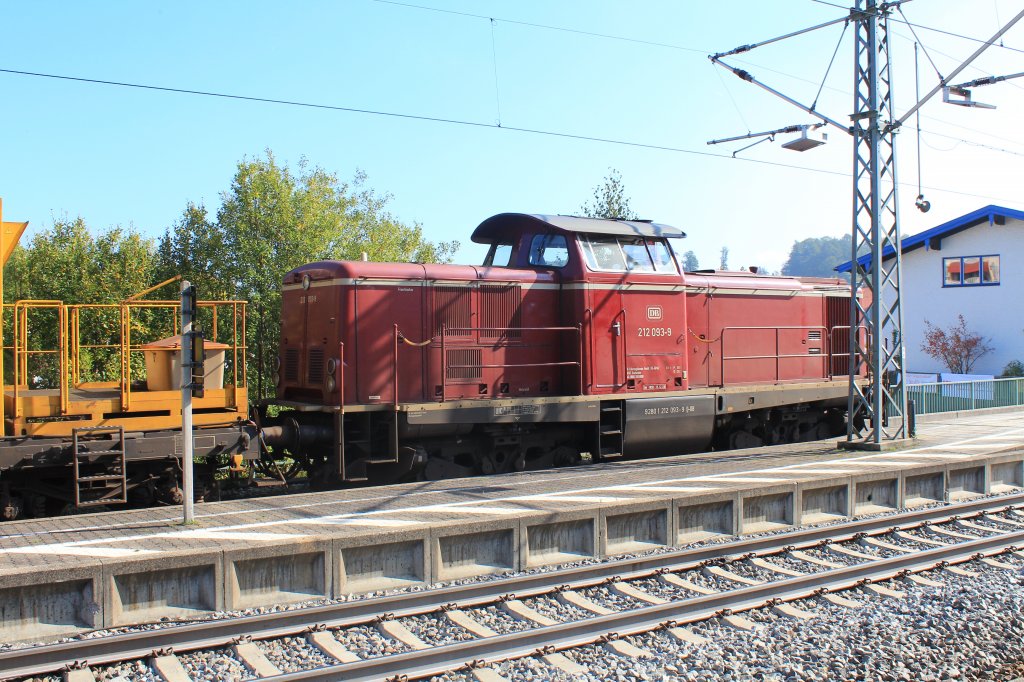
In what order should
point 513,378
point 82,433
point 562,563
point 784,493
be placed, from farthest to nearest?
1. point 513,378
2. point 784,493
3. point 82,433
4. point 562,563

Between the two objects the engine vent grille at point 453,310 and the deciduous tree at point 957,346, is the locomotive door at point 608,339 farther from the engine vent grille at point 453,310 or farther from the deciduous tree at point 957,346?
the deciduous tree at point 957,346

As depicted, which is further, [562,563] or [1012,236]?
[1012,236]

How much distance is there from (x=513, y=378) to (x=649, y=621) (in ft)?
19.5

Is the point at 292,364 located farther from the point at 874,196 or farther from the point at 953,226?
the point at 953,226

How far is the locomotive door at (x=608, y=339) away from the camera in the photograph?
12.7 meters

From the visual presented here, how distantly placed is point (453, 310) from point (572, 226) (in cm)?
220

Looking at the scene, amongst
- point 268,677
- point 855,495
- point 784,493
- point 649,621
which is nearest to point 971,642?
point 649,621

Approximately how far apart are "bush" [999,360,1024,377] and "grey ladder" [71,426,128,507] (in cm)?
2981

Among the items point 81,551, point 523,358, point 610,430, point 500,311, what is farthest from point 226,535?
point 610,430

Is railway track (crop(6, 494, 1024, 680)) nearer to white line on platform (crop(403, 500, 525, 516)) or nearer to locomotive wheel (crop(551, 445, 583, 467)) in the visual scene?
white line on platform (crop(403, 500, 525, 516))

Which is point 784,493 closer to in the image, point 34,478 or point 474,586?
point 474,586

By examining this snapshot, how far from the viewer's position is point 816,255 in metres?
167

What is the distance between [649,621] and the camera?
6.90m

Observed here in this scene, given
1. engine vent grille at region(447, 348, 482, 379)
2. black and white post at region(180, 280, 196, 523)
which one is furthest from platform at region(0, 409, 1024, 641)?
engine vent grille at region(447, 348, 482, 379)
